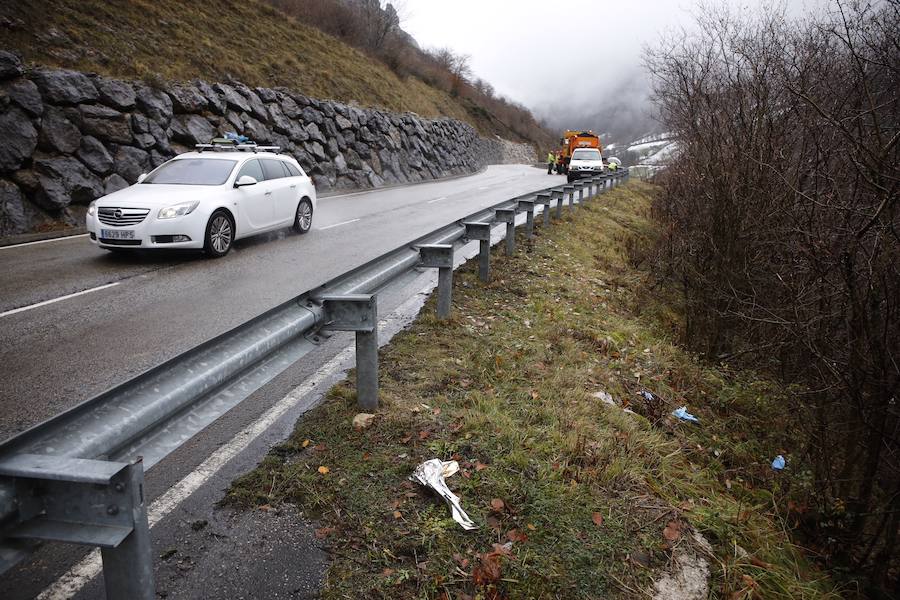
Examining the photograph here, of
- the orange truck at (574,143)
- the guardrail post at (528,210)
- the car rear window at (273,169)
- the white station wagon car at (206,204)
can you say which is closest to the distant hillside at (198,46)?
the white station wagon car at (206,204)

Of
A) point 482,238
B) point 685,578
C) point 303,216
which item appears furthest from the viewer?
point 303,216

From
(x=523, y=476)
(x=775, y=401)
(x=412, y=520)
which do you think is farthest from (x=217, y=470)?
(x=775, y=401)

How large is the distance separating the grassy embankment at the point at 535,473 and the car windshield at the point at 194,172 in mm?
5993

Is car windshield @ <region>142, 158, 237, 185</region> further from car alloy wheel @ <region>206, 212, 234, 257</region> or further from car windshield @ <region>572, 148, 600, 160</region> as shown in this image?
car windshield @ <region>572, 148, 600, 160</region>

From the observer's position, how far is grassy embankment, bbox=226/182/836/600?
277 centimetres

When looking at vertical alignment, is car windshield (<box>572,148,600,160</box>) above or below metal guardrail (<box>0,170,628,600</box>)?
above

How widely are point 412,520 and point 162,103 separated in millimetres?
16952

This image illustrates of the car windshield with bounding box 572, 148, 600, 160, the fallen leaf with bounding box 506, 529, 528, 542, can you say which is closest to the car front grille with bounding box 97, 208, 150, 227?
Answer: the fallen leaf with bounding box 506, 529, 528, 542

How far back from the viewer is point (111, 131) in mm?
14602

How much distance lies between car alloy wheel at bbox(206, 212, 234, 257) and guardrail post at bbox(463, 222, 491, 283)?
14.9 feet

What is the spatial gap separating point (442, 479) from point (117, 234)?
312 inches

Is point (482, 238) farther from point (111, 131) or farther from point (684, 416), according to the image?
point (111, 131)

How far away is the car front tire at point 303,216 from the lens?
12445 mm

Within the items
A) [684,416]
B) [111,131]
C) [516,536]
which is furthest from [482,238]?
[111,131]
